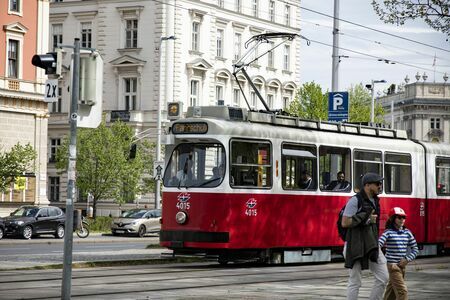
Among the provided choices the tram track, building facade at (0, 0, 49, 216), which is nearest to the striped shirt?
the tram track

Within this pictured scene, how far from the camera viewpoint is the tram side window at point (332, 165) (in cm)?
2748

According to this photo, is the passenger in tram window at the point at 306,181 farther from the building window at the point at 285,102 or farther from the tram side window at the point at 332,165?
the building window at the point at 285,102

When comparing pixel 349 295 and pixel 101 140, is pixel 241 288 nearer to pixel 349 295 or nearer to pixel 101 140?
pixel 349 295

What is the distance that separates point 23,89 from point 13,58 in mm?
1683

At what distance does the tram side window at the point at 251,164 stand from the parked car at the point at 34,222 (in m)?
21.2

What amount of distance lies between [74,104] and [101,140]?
159 ft

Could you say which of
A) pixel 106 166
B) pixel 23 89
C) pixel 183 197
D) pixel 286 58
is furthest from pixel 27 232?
pixel 286 58

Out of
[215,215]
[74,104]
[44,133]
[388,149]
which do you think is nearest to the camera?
[74,104]

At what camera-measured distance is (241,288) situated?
19344 millimetres

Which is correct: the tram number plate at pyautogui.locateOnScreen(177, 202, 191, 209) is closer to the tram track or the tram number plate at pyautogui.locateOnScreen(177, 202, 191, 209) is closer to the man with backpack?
the tram track

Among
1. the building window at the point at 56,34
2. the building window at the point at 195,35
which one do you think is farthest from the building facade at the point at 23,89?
the building window at the point at 56,34

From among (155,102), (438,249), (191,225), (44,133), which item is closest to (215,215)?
(191,225)

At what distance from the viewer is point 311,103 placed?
3100 inches

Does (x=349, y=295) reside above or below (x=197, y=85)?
below
